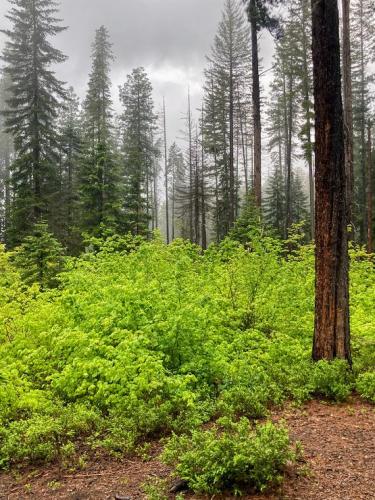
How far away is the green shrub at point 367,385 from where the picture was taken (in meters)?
5.37

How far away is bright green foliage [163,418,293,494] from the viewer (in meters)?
3.42

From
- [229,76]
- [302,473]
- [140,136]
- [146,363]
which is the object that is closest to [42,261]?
[146,363]

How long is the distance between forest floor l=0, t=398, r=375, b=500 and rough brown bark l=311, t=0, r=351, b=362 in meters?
1.26

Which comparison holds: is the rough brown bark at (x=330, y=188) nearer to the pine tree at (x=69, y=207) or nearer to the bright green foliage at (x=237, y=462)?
the bright green foliage at (x=237, y=462)

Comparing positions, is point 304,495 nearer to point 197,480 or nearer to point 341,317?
point 197,480

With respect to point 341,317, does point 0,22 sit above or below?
above

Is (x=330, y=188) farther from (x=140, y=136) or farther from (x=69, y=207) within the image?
(x=140, y=136)

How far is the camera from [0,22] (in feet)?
84.2

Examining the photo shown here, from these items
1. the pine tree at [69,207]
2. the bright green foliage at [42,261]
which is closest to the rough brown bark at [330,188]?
the bright green foliage at [42,261]

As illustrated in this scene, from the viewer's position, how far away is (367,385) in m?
5.46

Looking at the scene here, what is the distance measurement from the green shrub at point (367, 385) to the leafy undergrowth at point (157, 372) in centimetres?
1

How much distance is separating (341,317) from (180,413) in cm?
269

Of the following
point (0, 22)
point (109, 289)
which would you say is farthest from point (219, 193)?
point (109, 289)

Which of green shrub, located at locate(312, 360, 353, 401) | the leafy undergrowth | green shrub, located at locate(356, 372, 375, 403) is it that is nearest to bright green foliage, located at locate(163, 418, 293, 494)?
the leafy undergrowth
